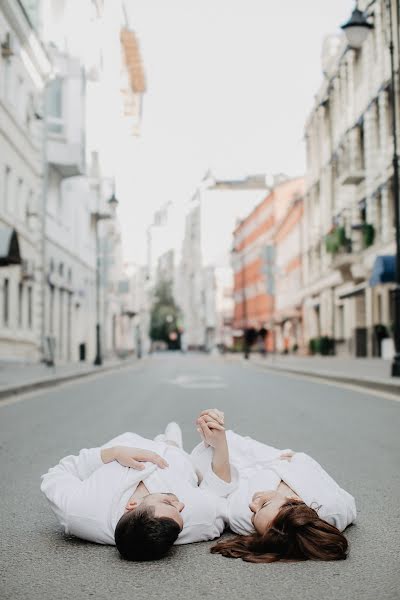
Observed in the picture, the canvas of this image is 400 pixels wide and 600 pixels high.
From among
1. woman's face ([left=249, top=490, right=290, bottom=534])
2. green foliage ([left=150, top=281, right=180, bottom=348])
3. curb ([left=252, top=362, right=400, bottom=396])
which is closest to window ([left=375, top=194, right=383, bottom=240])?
curb ([left=252, top=362, right=400, bottom=396])

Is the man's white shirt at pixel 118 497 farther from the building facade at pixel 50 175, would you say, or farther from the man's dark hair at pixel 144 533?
the building facade at pixel 50 175

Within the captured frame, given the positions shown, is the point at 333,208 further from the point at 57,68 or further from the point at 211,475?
the point at 211,475

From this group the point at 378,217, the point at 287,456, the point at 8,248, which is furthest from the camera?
the point at 378,217

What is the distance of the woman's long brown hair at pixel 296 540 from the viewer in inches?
145

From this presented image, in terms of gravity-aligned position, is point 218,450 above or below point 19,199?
below

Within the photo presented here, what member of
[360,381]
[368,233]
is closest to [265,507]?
[360,381]

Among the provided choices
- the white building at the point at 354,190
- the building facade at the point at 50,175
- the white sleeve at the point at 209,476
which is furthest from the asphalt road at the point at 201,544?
the white building at the point at 354,190

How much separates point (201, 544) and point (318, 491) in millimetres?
651

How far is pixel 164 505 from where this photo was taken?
12.4 ft

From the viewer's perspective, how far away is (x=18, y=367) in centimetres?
2905

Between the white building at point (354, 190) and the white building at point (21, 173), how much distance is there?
13056mm

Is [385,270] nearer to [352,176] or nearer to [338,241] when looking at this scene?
[352,176]

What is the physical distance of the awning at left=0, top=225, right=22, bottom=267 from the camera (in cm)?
2155

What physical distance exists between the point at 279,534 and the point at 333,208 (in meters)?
A: 45.5
